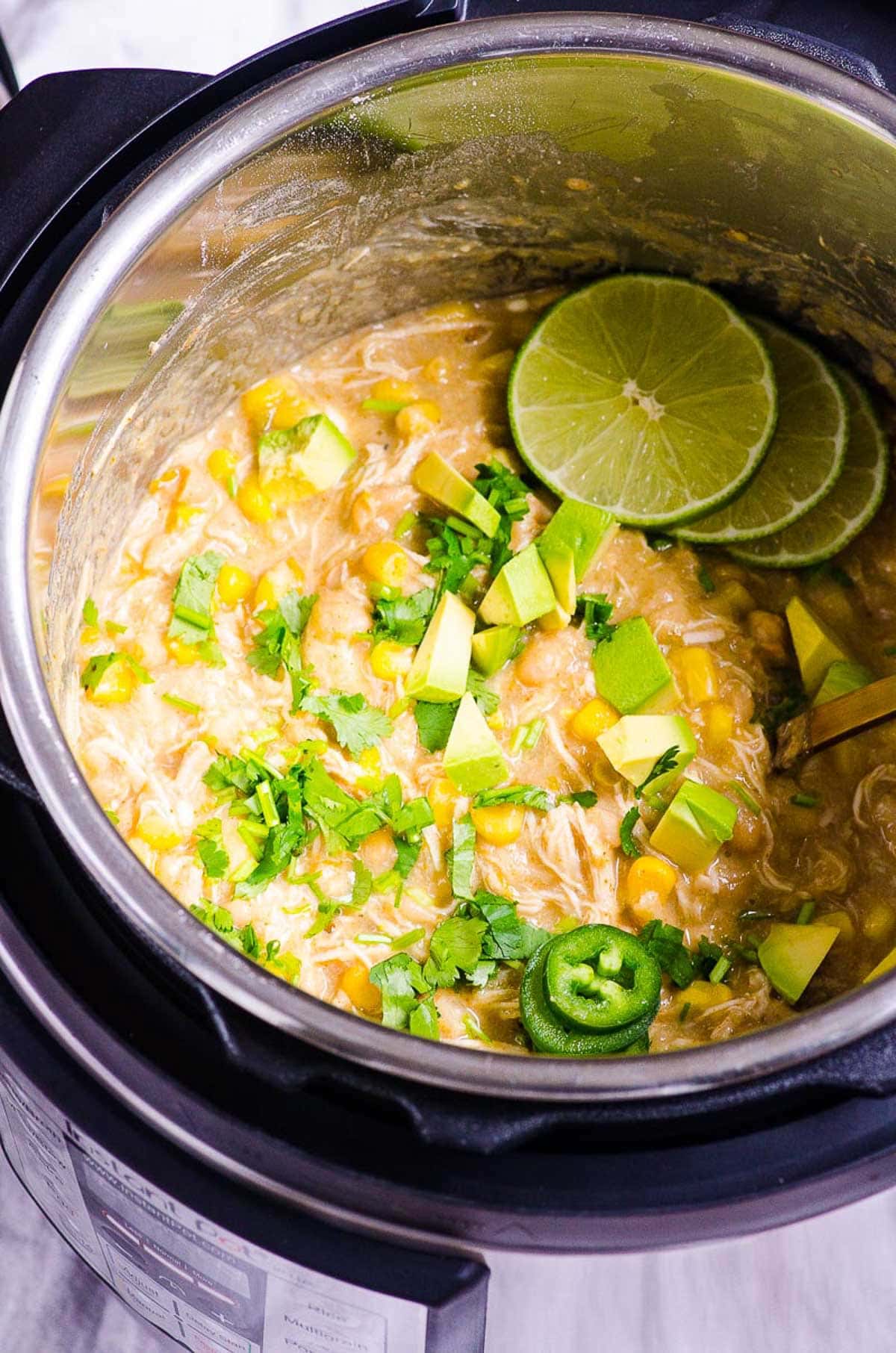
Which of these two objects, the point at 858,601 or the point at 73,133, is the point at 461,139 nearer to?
the point at 73,133

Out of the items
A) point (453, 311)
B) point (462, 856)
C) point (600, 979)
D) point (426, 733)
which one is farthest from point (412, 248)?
point (600, 979)

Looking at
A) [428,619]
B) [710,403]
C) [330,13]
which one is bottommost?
[428,619]

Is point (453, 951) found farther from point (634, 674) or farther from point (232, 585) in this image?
point (232, 585)

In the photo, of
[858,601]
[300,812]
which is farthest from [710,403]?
[300,812]

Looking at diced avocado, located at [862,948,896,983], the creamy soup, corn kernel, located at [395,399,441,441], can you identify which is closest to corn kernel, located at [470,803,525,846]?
the creamy soup

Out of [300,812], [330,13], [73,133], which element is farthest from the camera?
[330,13]

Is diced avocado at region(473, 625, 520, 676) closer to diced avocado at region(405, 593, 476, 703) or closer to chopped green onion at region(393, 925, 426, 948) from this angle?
diced avocado at region(405, 593, 476, 703)

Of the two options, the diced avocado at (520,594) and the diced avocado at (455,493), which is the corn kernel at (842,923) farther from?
the diced avocado at (455,493)
